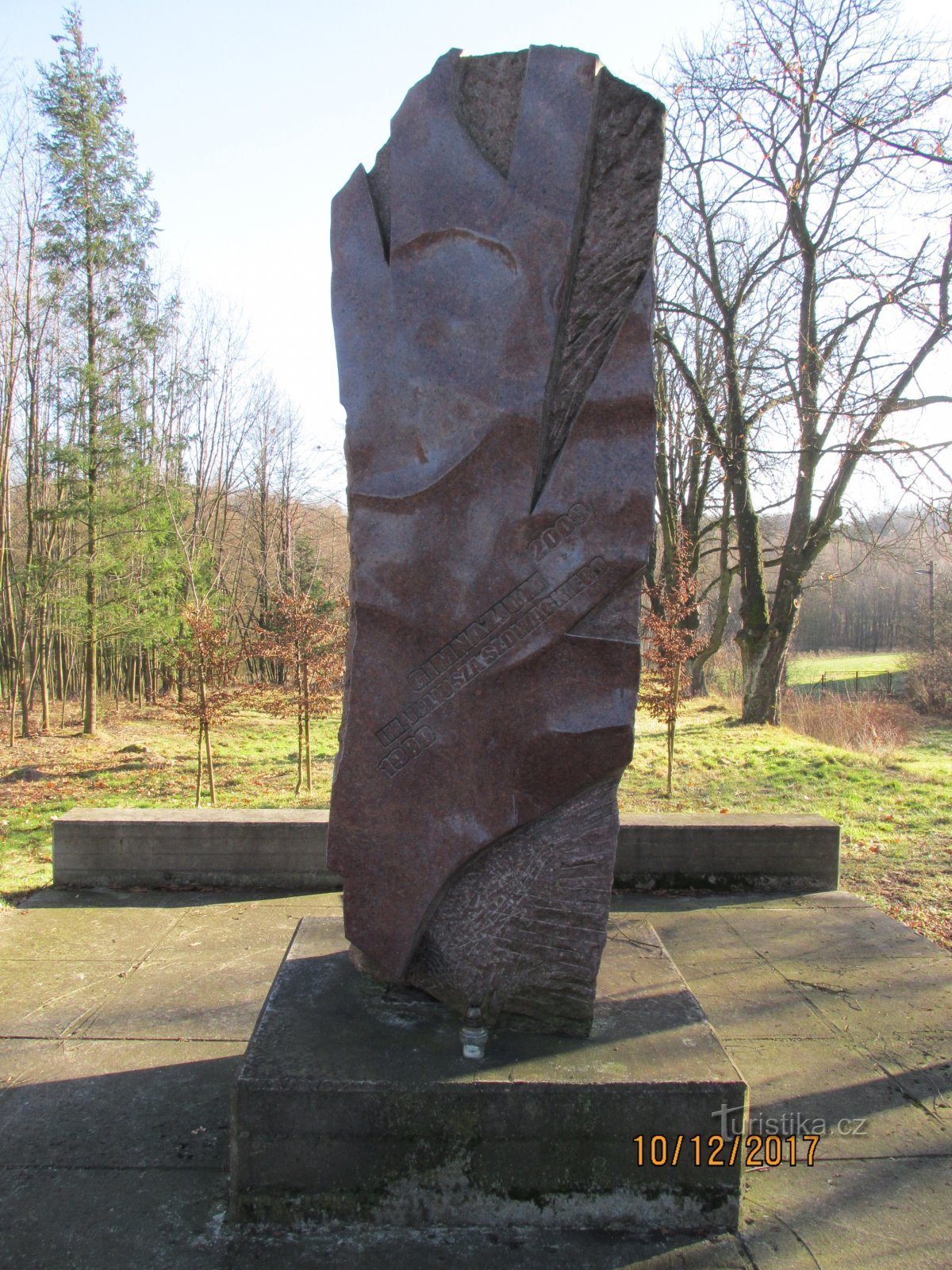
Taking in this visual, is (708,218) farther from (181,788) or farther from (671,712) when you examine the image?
(181,788)

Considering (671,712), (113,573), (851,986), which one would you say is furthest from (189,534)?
(851,986)

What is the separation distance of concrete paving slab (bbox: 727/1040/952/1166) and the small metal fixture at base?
1.04 metres

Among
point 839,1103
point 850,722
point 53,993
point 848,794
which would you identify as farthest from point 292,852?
point 850,722

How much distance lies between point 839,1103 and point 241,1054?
87.3 inches

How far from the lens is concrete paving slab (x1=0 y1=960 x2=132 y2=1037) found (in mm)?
3795

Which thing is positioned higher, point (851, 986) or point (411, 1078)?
point (411, 1078)

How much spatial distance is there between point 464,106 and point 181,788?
28.2 ft

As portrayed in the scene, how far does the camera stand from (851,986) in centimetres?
432

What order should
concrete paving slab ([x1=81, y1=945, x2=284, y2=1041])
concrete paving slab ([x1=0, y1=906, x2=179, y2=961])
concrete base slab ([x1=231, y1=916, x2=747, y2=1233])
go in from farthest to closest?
1. concrete paving slab ([x1=0, y1=906, x2=179, y2=961])
2. concrete paving slab ([x1=81, y1=945, x2=284, y2=1041])
3. concrete base slab ([x1=231, y1=916, x2=747, y2=1233])

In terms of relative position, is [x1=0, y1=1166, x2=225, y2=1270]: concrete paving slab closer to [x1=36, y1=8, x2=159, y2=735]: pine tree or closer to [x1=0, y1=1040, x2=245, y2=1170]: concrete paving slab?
[x1=0, y1=1040, x2=245, y2=1170]: concrete paving slab

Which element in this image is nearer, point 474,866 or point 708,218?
point 474,866

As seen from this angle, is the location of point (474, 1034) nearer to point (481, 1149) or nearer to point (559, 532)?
point (481, 1149)

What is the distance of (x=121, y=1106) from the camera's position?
317 centimetres

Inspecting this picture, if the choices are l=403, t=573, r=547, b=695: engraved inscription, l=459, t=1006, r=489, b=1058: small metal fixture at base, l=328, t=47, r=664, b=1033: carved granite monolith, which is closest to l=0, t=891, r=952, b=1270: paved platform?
l=459, t=1006, r=489, b=1058: small metal fixture at base
